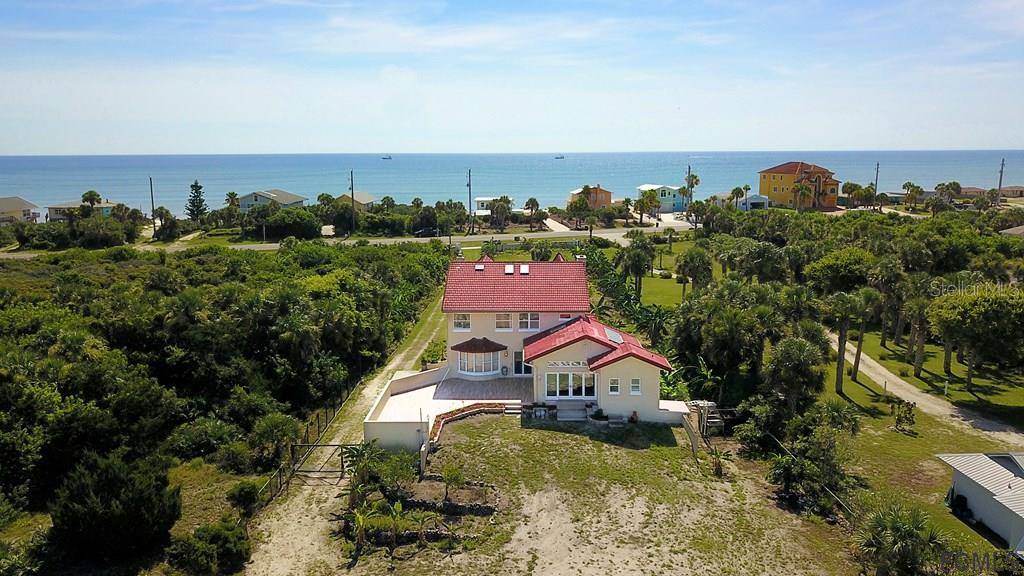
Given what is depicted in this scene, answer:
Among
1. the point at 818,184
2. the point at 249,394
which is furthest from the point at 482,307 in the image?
the point at 818,184

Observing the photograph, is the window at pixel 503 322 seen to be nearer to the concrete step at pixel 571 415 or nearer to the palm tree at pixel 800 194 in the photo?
the concrete step at pixel 571 415

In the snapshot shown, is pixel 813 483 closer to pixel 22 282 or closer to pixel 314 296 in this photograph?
pixel 314 296

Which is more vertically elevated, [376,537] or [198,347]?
[198,347]

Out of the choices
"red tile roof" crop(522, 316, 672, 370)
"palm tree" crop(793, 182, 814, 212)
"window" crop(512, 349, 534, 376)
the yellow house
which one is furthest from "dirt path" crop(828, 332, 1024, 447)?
the yellow house

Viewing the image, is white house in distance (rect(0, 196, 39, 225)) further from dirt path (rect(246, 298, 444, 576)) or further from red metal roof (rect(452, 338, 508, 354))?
dirt path (rect(246, 298, 444, 576))

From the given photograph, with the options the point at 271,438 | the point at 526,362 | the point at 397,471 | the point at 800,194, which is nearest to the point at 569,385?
the point at 526,362

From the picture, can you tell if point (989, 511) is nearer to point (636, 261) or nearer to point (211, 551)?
point (211, 551)
